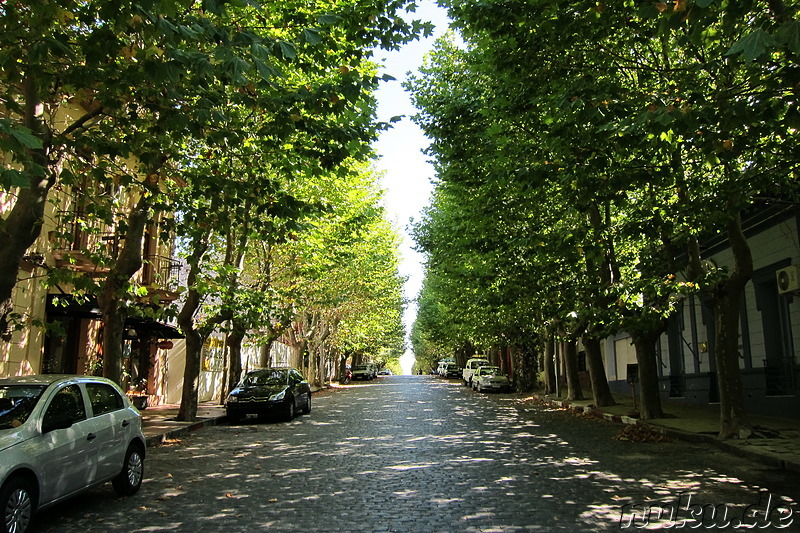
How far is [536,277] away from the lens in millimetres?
17922

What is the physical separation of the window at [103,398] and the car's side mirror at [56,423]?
2.68ft

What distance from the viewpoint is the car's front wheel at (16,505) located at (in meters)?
5.50

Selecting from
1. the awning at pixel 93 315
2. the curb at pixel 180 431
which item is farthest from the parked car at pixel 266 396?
the awning at pixel 93 315

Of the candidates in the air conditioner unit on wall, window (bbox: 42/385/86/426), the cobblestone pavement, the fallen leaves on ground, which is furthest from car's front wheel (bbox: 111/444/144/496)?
the air conditioner unit on wall

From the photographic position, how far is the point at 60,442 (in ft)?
21.2

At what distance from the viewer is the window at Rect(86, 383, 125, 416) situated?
7570 millimetres

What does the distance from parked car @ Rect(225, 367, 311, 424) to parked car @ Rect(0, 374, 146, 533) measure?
10019 millimetres

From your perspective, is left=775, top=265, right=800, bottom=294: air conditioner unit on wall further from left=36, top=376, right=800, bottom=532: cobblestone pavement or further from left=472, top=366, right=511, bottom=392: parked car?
left=472, top=366, right=511, bottom=392: parked car


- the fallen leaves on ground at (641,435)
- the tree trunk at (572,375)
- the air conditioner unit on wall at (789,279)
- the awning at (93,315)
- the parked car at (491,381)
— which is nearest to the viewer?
the fallen leaves on ground at (641,435)

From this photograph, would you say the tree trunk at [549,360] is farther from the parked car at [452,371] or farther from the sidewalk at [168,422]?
the parked car at [452,371]

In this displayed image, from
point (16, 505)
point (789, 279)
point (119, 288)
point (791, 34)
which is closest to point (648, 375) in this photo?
point (789, 279)

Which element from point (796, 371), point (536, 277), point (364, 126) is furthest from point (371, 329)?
point (364, 126)

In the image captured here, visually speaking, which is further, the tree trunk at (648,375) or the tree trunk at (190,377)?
the tree trunk at (190,377)

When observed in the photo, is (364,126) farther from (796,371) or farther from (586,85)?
(796,371)
